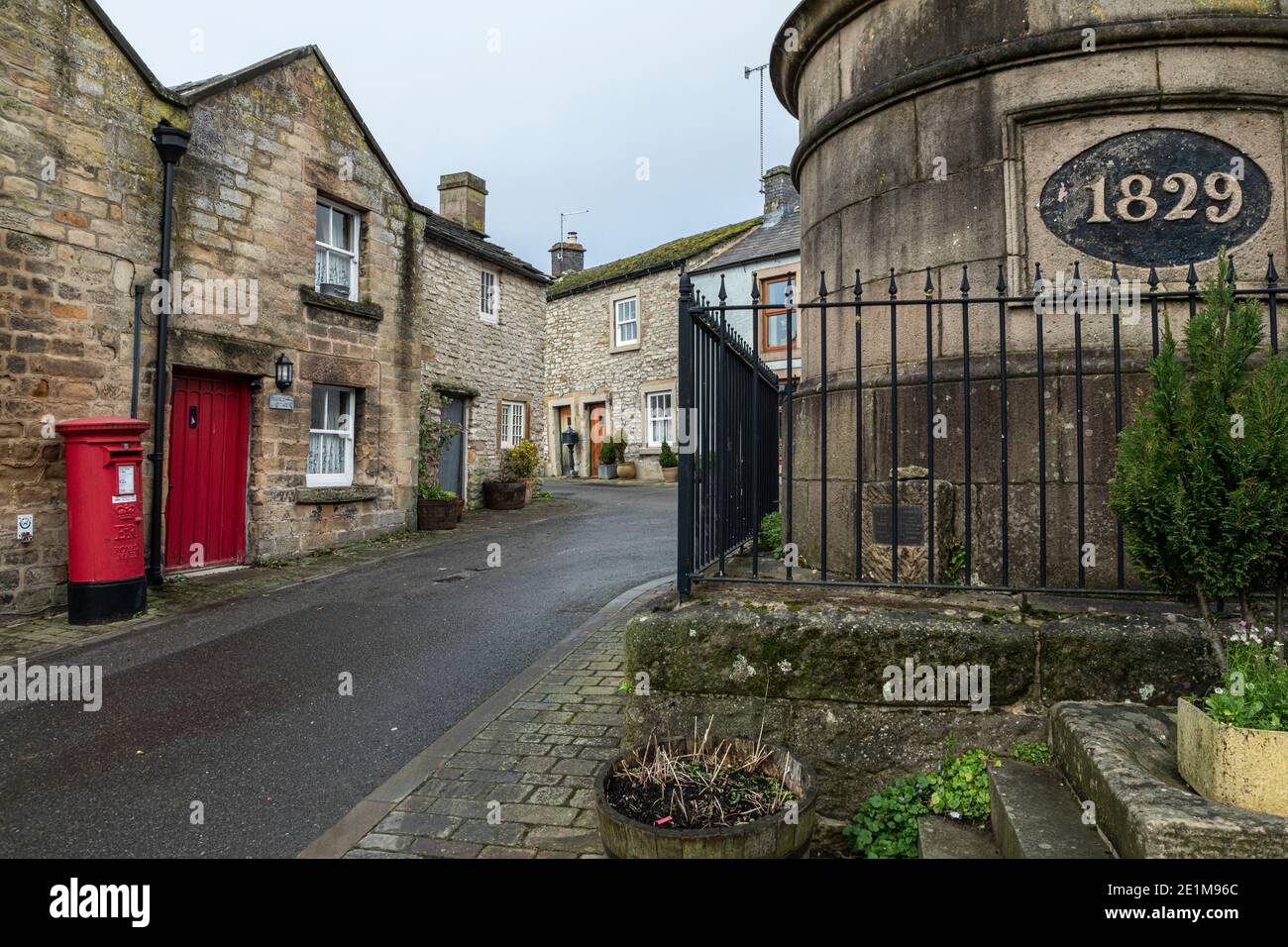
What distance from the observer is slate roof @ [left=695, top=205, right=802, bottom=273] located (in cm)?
2016

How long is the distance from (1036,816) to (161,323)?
9.42 m

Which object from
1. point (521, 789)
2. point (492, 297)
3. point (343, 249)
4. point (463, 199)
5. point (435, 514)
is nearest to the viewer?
point (521, 789)

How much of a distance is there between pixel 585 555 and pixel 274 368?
4.89 metres

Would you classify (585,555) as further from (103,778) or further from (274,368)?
(103,778)

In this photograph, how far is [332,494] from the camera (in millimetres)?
10852

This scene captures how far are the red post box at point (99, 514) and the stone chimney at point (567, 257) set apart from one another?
24401mm

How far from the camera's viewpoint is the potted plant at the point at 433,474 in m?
12.8

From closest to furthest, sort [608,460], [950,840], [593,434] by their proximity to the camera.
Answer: [950,840], [608,460], [593,434]

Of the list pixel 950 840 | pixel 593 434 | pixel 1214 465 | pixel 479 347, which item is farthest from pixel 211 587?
pixel 593 434

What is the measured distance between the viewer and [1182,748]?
2285mm

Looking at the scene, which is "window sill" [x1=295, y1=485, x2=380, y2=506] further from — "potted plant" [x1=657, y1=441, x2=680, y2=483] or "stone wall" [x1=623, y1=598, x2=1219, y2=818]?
"potted plant" [x1=657, y1=441, x2=680, y2=483]

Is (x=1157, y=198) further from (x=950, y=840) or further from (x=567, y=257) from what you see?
(x=567, y=257)

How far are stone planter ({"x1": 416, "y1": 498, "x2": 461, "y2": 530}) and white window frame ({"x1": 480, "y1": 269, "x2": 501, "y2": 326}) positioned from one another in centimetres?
554
